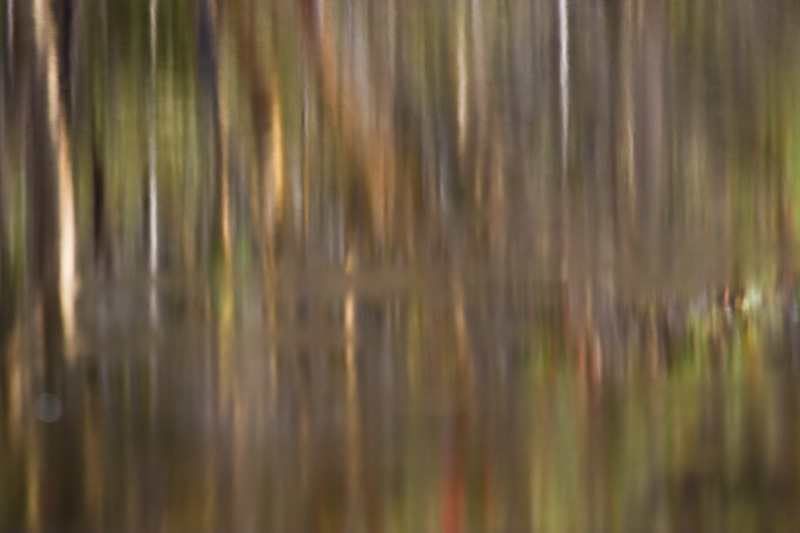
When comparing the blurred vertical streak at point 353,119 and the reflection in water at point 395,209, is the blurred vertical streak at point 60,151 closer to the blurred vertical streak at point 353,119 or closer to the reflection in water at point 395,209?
the reflection in water at point 395,209

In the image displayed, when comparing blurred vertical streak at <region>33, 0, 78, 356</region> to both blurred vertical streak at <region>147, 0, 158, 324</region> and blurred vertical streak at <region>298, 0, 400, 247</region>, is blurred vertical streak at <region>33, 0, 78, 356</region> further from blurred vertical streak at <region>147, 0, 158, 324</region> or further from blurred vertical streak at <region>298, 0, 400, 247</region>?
blurred vertical streak at <region>298, 0, 400, 247</region>

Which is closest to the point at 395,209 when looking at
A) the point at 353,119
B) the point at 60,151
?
the point at 353,119

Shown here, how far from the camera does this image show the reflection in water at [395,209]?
0.53m

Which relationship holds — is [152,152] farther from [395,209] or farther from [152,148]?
[395,209]

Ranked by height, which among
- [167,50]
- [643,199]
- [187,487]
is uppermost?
[167,50]

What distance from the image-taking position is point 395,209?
0.59 m

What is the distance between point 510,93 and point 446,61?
0.15 feet

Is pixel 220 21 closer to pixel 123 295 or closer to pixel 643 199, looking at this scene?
pixel 123 295

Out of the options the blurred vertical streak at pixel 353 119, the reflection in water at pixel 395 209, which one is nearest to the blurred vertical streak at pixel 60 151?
the reflection in water at pixel 395 209

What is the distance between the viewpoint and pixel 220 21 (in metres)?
0.60

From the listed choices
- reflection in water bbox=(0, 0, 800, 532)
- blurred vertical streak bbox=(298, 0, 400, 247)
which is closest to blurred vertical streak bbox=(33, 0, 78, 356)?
reflection in water bbox=(0, 0, 800, 532)

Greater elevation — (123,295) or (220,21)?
(220,21)

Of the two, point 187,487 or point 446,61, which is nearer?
point 187,487

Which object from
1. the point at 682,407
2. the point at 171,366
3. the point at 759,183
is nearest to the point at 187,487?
the point at 171,366
